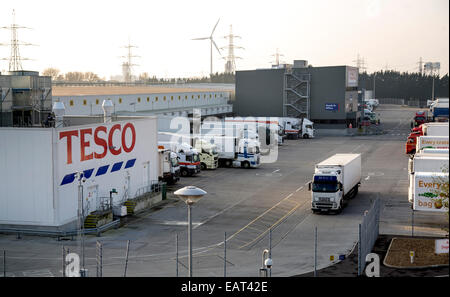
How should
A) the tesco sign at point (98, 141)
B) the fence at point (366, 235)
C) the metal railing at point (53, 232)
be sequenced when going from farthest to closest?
the tesco sign at point (98, 141), the metal railing at point (53, 232), the fence at point (366, 235)

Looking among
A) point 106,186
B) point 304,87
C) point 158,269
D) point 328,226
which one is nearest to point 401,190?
point 328,226

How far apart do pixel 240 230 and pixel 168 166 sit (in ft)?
51.0

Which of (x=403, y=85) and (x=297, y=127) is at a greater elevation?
(x=403, y=85)

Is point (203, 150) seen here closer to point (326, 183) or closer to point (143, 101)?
point (326, 183)

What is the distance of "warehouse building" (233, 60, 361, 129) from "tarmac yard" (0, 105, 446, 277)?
39330mm

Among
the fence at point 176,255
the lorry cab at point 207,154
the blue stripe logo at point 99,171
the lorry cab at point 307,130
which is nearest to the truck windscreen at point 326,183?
the fence at point 176,255

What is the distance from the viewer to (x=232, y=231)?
1254 inches

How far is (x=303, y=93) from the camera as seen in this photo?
309 feet

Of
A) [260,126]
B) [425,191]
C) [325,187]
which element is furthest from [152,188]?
[260,126]

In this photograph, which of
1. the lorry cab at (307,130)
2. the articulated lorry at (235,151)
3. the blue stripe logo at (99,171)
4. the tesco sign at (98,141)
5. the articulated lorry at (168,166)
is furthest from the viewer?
the lorry cab at (307,130)

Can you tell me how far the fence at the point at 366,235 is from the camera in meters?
22.7

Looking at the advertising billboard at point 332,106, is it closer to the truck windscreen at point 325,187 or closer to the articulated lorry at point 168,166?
the articulated lorry at point 168,166

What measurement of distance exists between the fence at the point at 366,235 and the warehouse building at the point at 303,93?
210 ft
